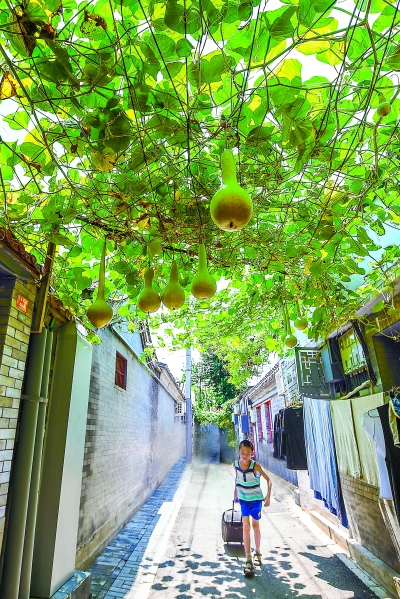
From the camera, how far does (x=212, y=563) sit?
17.0 ft

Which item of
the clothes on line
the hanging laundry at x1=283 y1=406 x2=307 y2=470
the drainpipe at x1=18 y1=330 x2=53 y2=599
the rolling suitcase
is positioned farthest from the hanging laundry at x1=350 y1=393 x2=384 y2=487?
the drainpipe at x1=18 y1=330 x2=53 y2=599

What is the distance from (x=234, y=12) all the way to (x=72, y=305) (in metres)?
2.90

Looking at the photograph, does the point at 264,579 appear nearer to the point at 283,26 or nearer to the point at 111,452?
the point at 111,452

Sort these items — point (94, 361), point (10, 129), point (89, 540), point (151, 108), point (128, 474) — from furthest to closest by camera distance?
point (128, 474) < point (94, 361) < point (89, 540) < point (10, 129) < point (151, 108)

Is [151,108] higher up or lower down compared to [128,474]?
higher up

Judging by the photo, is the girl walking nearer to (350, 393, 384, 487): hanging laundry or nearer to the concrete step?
the concrete step

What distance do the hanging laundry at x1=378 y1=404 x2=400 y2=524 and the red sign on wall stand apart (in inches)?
140

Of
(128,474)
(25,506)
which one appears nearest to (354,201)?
(25,506)

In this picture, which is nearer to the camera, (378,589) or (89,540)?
(378,589)

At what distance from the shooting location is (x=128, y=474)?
746cm

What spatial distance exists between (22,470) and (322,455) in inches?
194

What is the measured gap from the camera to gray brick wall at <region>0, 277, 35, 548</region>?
2.54 m

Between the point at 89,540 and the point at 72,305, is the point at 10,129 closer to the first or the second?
the point at 72,305

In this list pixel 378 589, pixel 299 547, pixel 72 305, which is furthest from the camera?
pixel 299 547
